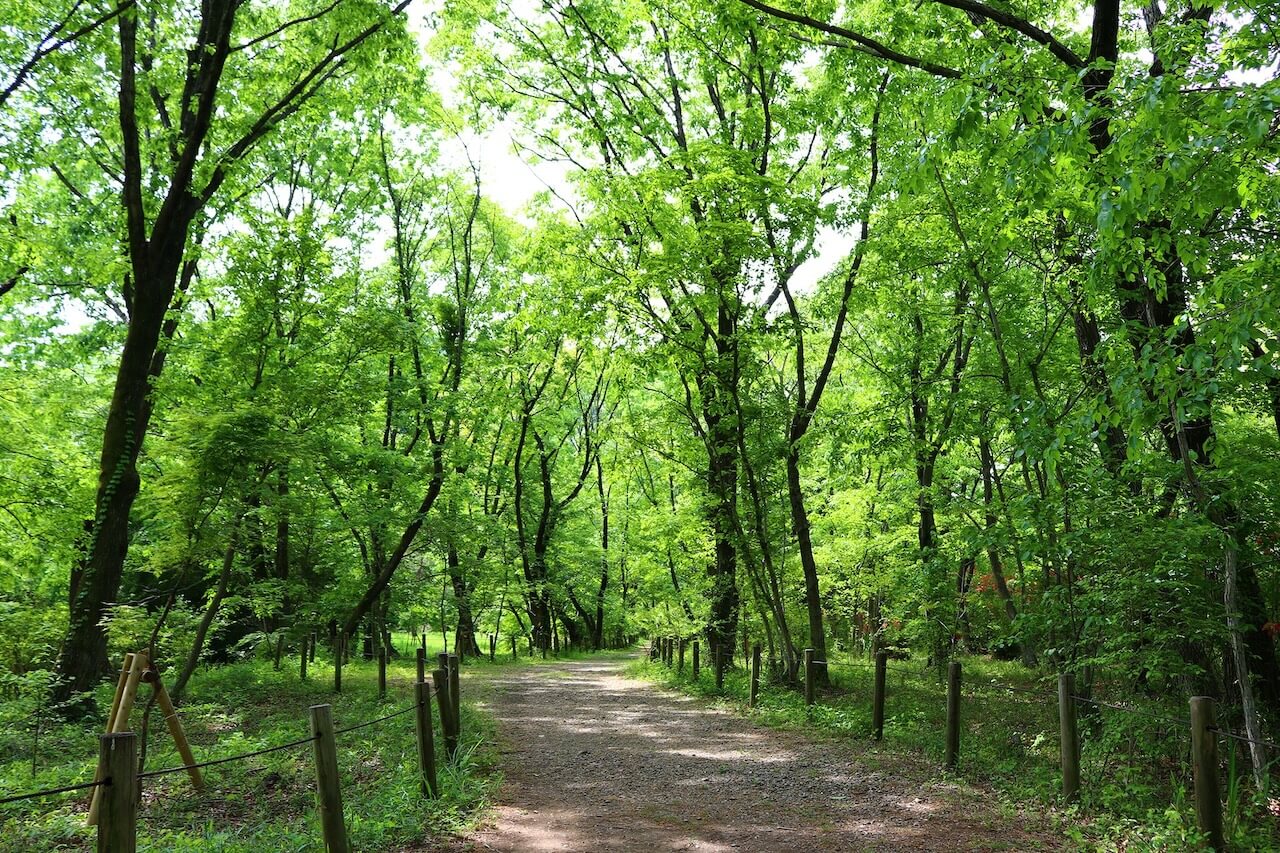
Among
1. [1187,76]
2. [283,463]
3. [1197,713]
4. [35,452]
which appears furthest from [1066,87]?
[35,452]

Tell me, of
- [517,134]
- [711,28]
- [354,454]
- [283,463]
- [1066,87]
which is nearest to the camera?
[1066,87]

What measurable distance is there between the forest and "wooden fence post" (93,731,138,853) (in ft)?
14.7

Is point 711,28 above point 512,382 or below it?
above

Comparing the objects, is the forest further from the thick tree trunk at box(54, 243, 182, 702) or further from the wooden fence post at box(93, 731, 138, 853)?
the wooden fence post at box(93, 731, 138, 853)

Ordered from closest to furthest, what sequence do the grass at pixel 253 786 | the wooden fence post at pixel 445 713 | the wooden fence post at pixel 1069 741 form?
1. the grass at pixel 253 786
2. the wooden fence post at pixel 1069 741
3. the wooden fence post at pixel 445 713

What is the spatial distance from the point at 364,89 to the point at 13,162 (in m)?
5.23

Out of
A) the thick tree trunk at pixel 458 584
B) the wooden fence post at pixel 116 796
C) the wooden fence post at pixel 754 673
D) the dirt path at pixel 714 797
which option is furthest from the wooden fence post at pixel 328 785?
the thick tree trunk at pixel 458 584

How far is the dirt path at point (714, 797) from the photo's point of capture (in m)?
5.79

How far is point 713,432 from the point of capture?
1326cm

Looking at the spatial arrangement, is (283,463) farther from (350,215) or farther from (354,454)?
(350,215)

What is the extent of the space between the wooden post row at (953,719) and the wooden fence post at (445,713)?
485cm

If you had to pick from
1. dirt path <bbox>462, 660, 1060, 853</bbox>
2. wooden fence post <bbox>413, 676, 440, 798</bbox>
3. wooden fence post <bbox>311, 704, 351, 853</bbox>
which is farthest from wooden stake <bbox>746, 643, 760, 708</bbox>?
wooden fence post <bbox>311, 704, 351, 853</bbox>

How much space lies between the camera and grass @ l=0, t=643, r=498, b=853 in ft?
18.9

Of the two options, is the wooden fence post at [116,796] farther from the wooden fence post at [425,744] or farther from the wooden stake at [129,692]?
the wooden stake at [129,692]
